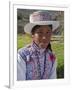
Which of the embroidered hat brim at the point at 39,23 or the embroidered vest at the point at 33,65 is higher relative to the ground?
the embroidered hat brim at the point at 39,23

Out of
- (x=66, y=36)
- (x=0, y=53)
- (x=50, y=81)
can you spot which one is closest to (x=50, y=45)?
(x=66, y=36)

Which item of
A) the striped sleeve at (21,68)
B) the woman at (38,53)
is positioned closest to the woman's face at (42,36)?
the woman at (38,53)

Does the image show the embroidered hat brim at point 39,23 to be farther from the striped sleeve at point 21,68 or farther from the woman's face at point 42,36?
the striped sleeve at point 21,68

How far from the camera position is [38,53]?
78.5 inches

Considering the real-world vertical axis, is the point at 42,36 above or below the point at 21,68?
above

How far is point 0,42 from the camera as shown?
1889 millimetres

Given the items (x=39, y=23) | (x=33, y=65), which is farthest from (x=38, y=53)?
(x=39, y=23)

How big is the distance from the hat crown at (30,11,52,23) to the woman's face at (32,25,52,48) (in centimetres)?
6

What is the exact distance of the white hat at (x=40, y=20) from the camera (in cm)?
196

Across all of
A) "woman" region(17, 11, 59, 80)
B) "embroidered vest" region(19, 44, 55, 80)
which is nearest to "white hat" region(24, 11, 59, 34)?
"woman" region(17, 11, 59, 80)

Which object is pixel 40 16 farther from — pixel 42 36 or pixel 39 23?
pixel 42 36

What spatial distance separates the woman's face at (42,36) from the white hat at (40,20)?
0.04 meters

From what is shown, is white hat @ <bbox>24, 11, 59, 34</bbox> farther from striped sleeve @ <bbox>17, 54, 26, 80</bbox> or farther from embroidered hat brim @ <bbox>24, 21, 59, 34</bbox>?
striped sleeve @ <bbox>17, 54, 26, 80</bbox>

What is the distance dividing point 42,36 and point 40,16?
156 millimetres
